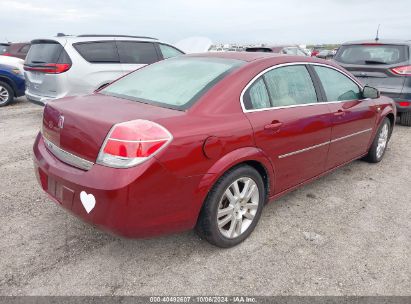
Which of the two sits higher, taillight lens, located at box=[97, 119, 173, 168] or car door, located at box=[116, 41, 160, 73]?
car door, located at box=[116, 41, 160, 73]

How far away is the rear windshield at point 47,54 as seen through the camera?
6.29m

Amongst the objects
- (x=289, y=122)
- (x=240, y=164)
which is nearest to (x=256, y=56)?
(x=289, y=122)

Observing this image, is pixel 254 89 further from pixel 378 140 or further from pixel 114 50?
pixel 114 50

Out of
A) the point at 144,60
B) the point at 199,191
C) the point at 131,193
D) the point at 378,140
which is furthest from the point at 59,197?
the point at 144,60

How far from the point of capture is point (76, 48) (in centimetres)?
641

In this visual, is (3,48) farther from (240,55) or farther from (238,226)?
(238,226)

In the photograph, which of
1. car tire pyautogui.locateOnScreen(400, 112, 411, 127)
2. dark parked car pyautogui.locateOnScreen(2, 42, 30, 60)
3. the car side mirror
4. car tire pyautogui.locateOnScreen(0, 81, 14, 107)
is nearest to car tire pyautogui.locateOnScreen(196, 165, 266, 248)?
the car side mirror

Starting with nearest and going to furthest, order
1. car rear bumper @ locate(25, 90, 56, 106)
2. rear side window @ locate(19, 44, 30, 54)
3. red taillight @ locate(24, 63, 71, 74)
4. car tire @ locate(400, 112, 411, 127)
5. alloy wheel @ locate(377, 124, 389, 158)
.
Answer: alloy wheel @ locate(377, 124, 389, 158) → red taillight @ locate(24, 63, 71, 74) → car rear bumper @ locate(25, 90, 56, 106) → car tire @ locate(400, 112, 411, 127) → rear side window @ locate(19, 44, 30, 54)

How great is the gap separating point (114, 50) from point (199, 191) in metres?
5.33

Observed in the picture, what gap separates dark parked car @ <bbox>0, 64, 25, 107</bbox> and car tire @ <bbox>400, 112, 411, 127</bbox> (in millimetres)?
8678

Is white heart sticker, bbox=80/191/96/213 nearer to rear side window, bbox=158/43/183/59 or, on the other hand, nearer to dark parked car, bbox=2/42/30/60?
rear side window, bbox=158/43/183/59

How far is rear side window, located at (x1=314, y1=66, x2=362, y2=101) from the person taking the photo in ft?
11.8

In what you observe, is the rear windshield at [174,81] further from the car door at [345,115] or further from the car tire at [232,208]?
the car door at [345,115]

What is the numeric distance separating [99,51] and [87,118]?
15.7 ft
